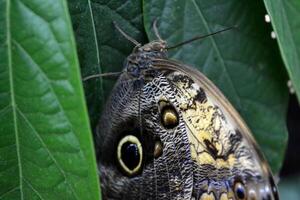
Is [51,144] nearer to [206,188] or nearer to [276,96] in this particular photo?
[206,188]

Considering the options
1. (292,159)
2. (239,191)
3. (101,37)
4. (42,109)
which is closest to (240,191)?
(239,191)

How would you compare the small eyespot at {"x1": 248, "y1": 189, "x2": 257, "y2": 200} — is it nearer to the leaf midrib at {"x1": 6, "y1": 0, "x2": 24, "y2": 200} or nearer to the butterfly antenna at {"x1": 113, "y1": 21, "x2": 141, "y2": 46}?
the butterfly antenna at {"x1": 113, "y1": 21, "x2": 141, "y2": 46}

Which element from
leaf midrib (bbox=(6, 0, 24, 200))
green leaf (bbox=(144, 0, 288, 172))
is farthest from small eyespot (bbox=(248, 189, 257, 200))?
leaf midrib (bbox=(6, 0, 24, 200))

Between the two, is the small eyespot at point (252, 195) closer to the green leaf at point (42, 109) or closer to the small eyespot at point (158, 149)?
the small eyespot at point (158, 149)

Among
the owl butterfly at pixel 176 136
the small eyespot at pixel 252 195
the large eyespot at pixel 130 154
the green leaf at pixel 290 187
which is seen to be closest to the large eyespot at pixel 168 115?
the owl butterfly at pixel 176 136

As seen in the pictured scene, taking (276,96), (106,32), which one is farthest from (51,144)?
(276,96)

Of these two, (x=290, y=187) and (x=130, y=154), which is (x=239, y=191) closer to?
(x=130, y=154)
